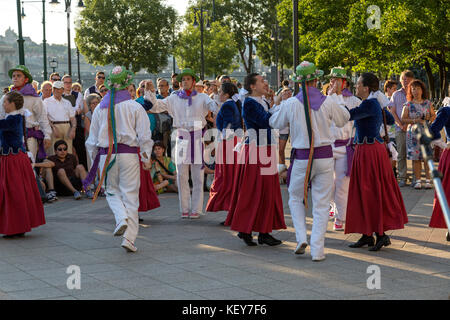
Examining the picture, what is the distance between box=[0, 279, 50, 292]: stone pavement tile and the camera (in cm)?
644

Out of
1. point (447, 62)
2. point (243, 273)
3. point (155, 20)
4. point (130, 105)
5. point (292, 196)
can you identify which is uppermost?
point (155, 20)

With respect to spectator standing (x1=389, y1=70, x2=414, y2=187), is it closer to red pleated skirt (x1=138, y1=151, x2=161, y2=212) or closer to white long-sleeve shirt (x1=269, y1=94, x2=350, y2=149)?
red pleated skirt (x1=138, y1=151, x2=161, y2=212)

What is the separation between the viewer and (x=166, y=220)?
10.4 metres

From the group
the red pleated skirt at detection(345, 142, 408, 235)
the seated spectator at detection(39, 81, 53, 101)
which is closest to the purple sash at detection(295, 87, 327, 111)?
the red pleated skirt at detection(345, 142, 408, 235)

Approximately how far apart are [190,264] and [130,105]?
1.95m

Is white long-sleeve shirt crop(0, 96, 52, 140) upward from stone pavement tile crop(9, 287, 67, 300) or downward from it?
upward

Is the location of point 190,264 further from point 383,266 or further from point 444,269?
point 444,269

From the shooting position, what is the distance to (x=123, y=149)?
8.04 meters

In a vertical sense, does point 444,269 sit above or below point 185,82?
below

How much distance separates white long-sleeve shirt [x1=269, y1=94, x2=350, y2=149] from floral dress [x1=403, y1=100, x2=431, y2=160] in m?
4.88

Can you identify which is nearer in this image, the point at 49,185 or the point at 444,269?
the point at 444,269
